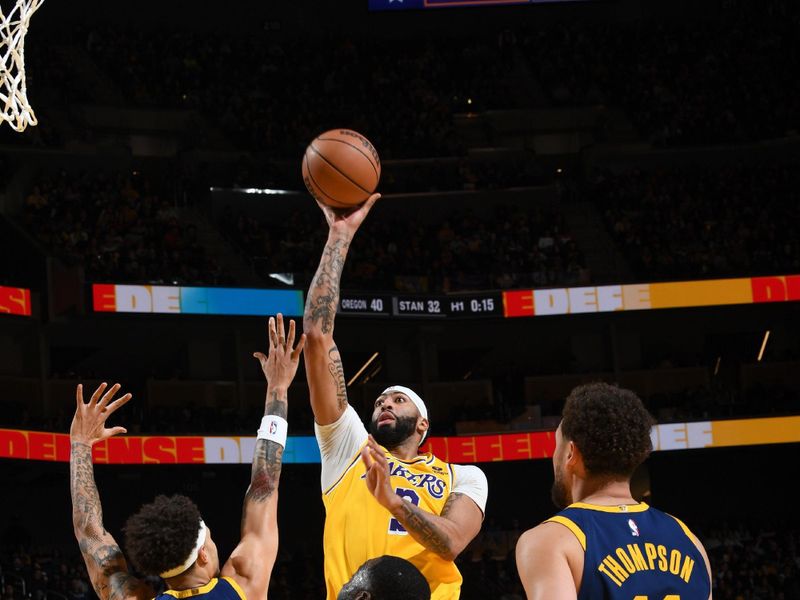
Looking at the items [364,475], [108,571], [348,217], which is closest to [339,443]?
[364,475]

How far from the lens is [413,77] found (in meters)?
27.3

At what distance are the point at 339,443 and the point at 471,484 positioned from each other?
539 millimetres

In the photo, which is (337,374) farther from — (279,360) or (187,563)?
(187,563)

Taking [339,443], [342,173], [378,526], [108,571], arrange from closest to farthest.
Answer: [108,571], [378,526], [339,443], [342,173]

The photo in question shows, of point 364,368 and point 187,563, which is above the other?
point 364,368

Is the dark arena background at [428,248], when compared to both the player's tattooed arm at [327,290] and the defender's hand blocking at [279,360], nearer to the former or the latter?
the player's tattooed arm at [327,290]

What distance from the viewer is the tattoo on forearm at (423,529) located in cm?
388

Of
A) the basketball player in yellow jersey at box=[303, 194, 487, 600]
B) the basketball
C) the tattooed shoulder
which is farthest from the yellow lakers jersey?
the basketball

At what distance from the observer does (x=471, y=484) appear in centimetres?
448

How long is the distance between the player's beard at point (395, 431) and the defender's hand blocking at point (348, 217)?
2.50 ft

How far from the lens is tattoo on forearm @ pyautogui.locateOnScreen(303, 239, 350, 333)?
4.48 m

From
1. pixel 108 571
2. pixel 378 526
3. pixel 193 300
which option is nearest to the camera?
pixel 108 571

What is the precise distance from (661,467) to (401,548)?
814 inches

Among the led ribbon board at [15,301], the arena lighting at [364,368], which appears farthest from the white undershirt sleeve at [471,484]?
the arena lighting at [364,368]
